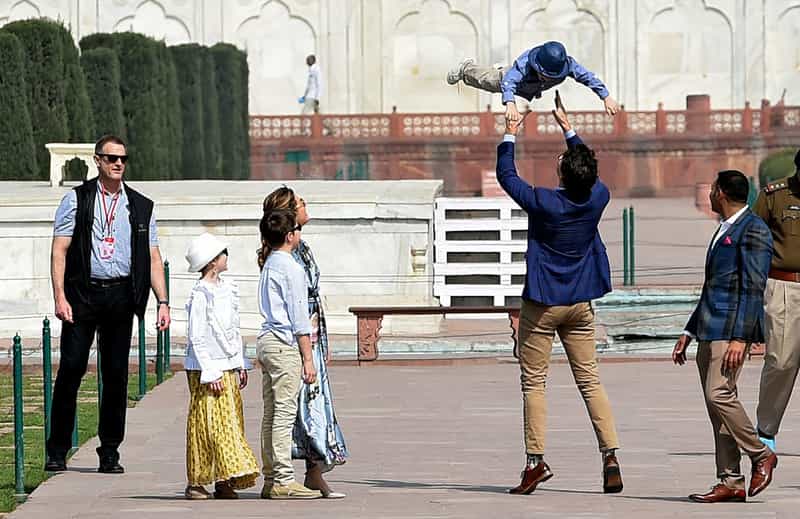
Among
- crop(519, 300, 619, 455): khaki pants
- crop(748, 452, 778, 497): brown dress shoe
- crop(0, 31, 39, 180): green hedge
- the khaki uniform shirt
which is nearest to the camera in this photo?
crop(748, 452, 778, 497): brown dress shoe

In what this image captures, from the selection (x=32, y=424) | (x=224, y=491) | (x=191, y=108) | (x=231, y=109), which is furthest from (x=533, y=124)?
(x=224, y=491)

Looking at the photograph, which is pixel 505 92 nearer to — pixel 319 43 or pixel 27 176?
pixel 27 176

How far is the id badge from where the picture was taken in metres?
9.73

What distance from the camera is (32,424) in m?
12.4

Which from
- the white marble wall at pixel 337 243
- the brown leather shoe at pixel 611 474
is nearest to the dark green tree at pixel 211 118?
the white marble wall at pixel 337 243

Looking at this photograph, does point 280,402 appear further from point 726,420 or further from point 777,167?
point 777,167

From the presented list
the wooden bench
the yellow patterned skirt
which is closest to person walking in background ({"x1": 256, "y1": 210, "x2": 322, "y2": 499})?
the yellow patterned skirt

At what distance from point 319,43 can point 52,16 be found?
6.42m

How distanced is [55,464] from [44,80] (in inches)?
687

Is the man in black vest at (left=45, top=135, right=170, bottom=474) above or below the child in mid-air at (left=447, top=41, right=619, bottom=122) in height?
below

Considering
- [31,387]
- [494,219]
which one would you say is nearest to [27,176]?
[494,219]

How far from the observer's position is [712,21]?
47531 mm

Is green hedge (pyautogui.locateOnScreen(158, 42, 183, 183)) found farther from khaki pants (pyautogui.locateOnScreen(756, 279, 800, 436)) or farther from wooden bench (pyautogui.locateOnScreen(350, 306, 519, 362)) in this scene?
khaki pants (pyautogui.locateOnScreen(756, 279, 800, 436))

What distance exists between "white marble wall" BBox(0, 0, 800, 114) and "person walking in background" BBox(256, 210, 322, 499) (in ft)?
128
